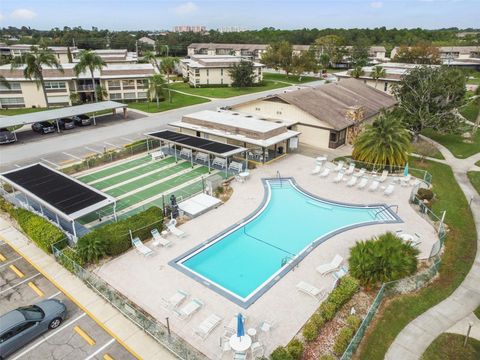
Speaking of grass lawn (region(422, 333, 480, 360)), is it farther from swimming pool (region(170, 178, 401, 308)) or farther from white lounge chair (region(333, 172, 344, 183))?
white lounge chair (region(333, 172, 344, 183))

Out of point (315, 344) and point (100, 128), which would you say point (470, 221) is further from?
point (100, 128)

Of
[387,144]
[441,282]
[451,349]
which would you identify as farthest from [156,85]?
[451,349]

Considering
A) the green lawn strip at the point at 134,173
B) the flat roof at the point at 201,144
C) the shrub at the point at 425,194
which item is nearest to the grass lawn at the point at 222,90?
the flat roof at the point at 201,144

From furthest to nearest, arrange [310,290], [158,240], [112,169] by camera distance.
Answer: [112,169] → [158,240] → [310,290]

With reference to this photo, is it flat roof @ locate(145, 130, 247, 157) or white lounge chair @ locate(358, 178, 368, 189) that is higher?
flat roof @ locate(145, 130, 247, 157)

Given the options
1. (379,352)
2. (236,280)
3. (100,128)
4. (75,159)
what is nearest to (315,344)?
(379,352)

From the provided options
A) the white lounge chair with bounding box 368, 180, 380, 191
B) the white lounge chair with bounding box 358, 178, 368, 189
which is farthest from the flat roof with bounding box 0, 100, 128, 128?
the white lounge chair with bounding box 368, 180, 380, 191

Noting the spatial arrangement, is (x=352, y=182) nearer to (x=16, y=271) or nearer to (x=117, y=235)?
(x=117, y=235)
